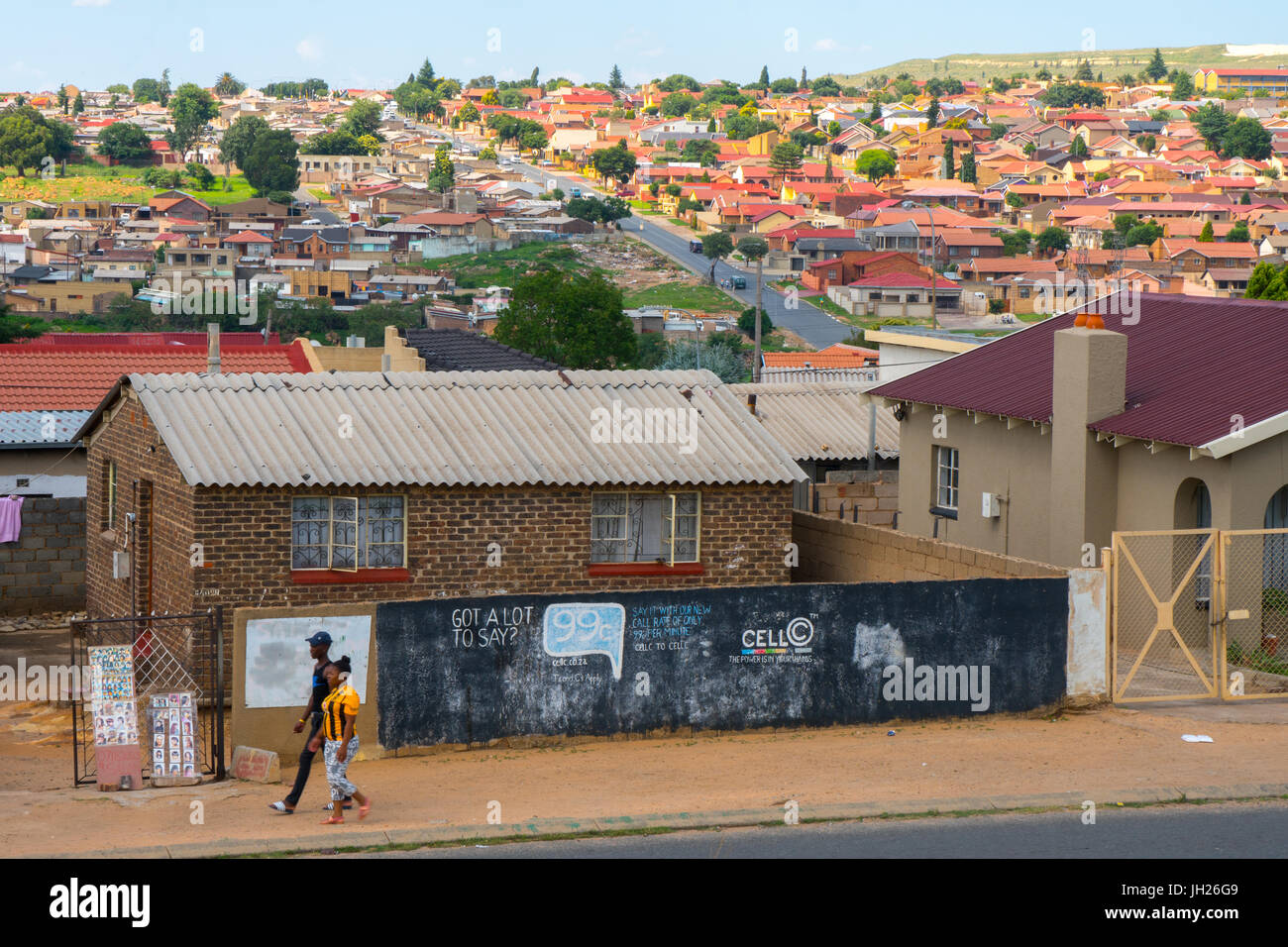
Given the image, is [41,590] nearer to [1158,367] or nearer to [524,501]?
[524,501]

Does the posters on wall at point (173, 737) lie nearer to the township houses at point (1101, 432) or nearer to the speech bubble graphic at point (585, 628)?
the speech bubble graphic at point (585, 628)

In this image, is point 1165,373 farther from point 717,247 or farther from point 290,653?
point 717,247

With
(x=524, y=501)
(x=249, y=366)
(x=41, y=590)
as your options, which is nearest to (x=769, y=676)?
(x=524, y=501)

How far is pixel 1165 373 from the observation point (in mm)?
21656

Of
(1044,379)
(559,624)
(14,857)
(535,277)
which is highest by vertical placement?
(535,277)

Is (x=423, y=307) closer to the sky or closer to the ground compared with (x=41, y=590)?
closer to the sky

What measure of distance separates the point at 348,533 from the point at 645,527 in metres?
3.52

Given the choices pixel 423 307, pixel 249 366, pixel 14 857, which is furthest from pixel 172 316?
pixel 14 857

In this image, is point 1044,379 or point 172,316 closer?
point 1044,379

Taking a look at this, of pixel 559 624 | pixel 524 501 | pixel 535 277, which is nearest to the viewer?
pixel 559 624

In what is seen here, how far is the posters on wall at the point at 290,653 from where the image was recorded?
15.2 m

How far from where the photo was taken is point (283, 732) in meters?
15.4

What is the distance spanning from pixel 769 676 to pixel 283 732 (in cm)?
465

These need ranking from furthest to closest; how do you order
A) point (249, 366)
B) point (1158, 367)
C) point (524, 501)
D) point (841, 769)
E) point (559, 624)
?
point (249, 366), point (1158, 367), point (524, 501), point (559, 624), point (841, 769)
